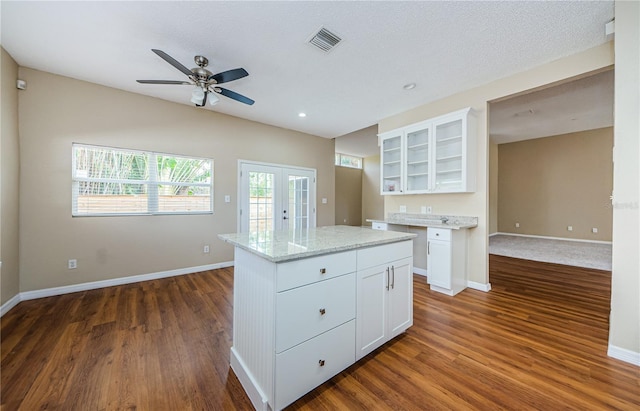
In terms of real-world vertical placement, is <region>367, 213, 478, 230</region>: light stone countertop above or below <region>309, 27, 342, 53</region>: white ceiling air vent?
below

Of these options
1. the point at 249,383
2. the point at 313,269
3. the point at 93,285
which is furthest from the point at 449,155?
the point at 93,285

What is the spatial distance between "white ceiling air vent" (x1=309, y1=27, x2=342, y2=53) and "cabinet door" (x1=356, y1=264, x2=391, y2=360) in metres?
2.17

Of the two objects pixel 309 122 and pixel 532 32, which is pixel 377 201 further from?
pixel 532 32

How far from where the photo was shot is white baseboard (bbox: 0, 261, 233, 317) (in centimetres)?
278

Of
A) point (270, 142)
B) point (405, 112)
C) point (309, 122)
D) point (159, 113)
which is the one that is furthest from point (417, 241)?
point (159, 113)

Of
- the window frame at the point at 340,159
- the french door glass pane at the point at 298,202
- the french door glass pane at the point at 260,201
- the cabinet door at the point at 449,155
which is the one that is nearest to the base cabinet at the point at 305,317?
the cabinet door at the point at 449,155

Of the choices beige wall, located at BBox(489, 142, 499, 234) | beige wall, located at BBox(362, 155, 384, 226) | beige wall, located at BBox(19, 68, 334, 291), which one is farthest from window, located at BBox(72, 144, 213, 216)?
beige wall, located at BBox(489, 142, 499, 234)

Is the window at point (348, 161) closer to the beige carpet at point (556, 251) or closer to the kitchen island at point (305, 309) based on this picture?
the beige carpet at point (556, 251)

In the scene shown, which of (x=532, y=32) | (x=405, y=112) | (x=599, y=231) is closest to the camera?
(x=532, y=32)

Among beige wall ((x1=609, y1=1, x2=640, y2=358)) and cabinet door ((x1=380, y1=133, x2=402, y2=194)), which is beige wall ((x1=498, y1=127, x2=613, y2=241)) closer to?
cabinet door ((x1=380, y1=133, x2=402, y2=194))

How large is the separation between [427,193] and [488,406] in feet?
9.45

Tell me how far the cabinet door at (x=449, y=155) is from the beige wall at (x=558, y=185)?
5.77m

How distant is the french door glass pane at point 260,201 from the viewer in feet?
15.6

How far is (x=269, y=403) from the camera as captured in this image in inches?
52.2
